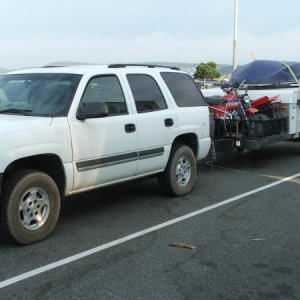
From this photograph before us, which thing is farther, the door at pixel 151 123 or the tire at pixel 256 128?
the tire at pixel 256 128

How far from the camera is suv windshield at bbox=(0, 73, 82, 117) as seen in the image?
559 centimetres

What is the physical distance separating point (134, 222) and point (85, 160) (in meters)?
1.02

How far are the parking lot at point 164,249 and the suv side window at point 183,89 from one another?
1.37m

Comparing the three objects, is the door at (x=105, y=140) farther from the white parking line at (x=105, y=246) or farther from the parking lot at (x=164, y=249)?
the white parking line at (x=105, y=246)

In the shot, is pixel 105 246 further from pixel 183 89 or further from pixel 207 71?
pixel 207 71

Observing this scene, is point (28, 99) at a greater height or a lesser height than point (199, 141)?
greater

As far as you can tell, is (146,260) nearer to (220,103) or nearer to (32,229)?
(32,229)

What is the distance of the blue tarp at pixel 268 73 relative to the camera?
11.7 m

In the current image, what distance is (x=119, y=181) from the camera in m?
6.24

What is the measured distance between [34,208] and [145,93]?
90.4 inches

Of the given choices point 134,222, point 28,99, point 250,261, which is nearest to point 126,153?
point 134,222

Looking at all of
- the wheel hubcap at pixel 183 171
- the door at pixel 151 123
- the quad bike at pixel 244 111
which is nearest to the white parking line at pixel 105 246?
the wheel hubcap at pixel 183 171

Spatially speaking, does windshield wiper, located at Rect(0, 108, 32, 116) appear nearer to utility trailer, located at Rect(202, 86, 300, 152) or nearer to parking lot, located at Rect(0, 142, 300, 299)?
parking lot, located at Rect(0, 142, 300, 299)

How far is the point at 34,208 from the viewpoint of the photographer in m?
5.22
